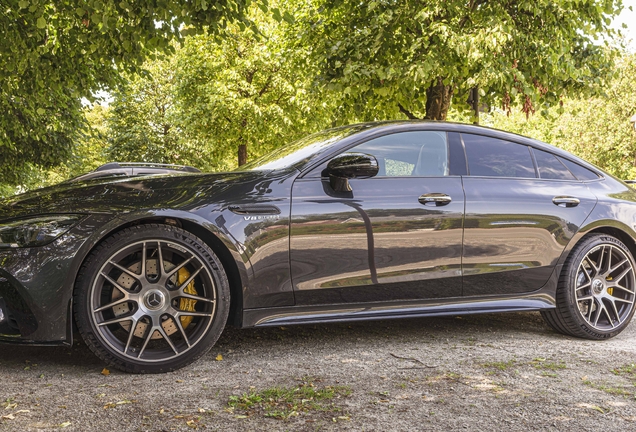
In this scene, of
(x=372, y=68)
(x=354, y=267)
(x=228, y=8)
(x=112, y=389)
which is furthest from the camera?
(x=372, y=68)

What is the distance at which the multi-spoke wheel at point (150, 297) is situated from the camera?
388 centimetres

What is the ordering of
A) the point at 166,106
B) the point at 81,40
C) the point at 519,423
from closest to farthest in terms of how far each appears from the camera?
the point at 519,423 → the point at 81,40 → the point at 166,106

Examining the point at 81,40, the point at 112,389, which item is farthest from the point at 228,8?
the point at 112,389

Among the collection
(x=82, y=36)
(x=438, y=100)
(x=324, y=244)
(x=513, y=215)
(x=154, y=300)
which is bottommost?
(x=154, y=300)

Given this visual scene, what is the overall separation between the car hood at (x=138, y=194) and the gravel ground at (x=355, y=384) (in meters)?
0.95

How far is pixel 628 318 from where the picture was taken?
5324mm

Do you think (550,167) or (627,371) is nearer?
(627,371)

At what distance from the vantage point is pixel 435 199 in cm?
466

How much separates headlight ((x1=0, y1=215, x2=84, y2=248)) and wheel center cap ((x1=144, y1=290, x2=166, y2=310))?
0.59 meters

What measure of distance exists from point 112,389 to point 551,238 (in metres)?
3.23

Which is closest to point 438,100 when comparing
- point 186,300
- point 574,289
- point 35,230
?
point 574,289

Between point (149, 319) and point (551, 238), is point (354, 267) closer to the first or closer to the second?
point (149, 319)

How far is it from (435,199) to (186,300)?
1.79m

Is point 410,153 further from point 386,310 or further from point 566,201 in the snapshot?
point 566,201
